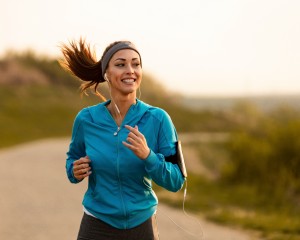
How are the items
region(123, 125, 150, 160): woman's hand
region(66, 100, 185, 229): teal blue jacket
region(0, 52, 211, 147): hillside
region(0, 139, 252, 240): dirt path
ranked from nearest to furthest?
region(123, 125, 150, 160): woman's hand → region(66, 100, 185, 229): teal blue jacket → region(0, 139, 252, 240): dirt path → region(0, 52, 211, 147): hillside

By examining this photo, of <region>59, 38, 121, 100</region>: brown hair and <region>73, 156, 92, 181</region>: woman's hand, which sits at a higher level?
<region>59, 38, 121, 100</region>: brown hair

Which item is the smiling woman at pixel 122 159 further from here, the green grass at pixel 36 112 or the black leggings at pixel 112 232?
the green grass at pixel 36 112

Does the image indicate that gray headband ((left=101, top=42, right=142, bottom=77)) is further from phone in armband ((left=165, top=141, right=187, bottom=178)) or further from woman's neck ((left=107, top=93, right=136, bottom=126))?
phone in armband ((left=165, top=141, right=187, bottom=178))

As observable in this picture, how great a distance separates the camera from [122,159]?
330 centimetres

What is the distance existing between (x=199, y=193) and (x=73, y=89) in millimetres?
35551

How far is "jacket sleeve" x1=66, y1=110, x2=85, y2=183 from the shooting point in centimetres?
354

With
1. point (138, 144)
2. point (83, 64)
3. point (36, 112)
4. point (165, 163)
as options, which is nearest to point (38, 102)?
point (36, 112)

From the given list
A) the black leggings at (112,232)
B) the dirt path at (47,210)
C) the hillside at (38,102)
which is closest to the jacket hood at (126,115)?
the black leggings at (112,232)

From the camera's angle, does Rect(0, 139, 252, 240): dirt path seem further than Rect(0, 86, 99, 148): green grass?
No

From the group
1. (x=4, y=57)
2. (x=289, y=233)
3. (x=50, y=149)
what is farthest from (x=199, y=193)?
(x=4, y=57)

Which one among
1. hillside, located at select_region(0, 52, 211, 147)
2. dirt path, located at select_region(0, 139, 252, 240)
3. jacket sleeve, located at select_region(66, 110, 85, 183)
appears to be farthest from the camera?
hillside, located at select_region(0, 52, 211, 147)

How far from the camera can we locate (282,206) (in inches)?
535

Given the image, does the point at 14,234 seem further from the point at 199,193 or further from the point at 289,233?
the point at 199,193

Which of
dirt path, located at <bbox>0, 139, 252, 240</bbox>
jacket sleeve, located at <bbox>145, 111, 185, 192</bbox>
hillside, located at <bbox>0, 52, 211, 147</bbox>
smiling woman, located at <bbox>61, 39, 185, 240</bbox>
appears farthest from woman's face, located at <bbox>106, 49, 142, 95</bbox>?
hillside, located at <bbox>0, 52, 211, 147</bbox>
